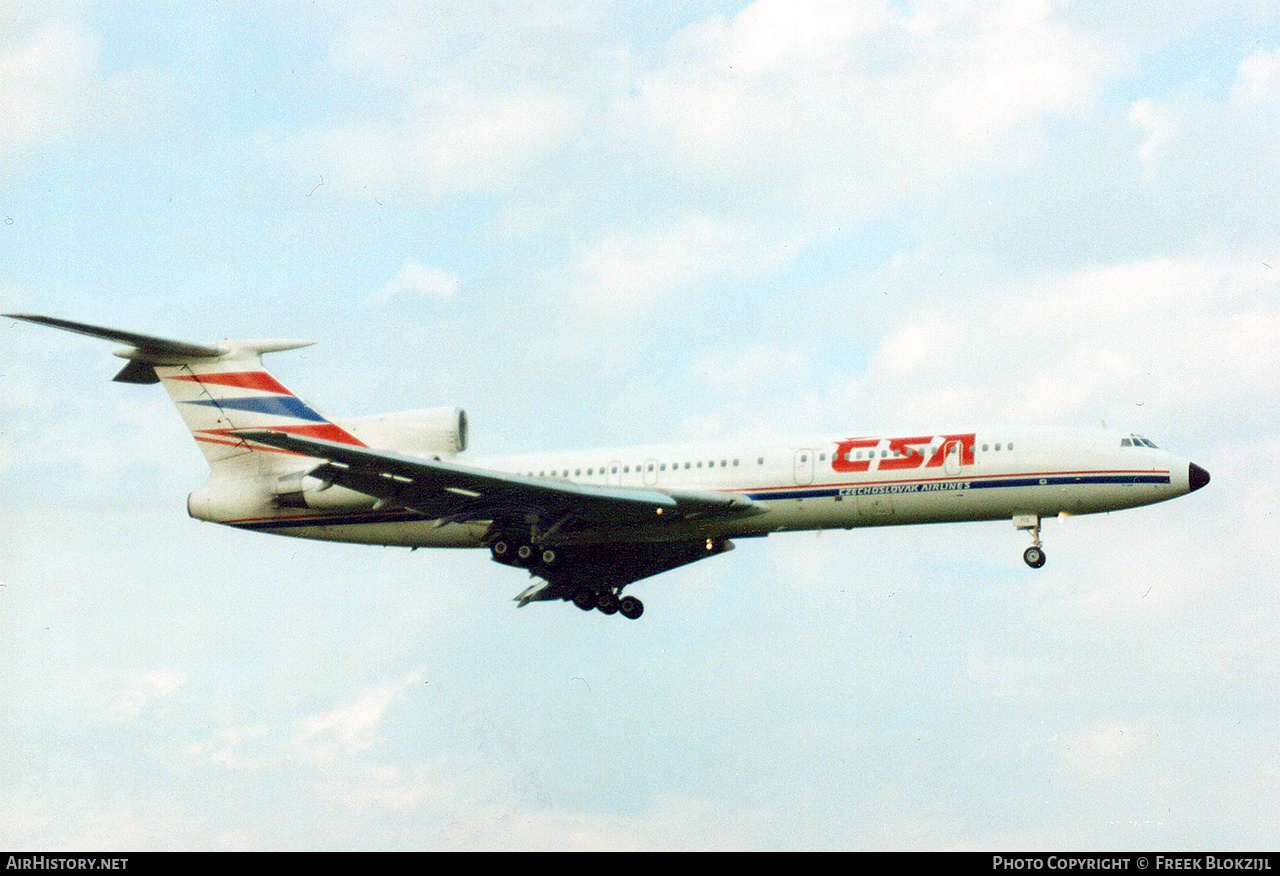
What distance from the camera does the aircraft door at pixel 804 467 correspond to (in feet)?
112

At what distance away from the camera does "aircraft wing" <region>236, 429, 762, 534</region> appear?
110 feet

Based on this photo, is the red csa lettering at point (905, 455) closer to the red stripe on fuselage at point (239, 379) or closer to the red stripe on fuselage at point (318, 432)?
the red stripe on fuselage at point (318, 432)

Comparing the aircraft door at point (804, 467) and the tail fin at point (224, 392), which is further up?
the tail fin at point (224, 392)

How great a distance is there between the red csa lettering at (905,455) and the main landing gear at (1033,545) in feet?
8.67

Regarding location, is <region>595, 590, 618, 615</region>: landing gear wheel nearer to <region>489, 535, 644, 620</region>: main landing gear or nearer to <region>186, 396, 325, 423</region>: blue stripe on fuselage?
<region>489, 535, 644, 620</region>: main landing gear

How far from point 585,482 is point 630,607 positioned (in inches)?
189

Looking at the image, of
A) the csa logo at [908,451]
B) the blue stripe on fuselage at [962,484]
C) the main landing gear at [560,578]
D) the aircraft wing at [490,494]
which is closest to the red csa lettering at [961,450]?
the csa logo at [908,451]

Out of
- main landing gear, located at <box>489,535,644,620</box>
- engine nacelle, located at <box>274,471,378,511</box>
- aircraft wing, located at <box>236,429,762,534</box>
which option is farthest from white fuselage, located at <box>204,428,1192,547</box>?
engine nacelle, located at <box>274,471,378,511</box>

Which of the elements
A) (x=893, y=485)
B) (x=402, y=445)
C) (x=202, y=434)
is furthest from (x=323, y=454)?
(x=893, y=485)
